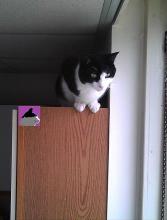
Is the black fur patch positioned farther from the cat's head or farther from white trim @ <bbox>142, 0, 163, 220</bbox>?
white trim @ <bbox>142, 0, 163, 220</bbox>

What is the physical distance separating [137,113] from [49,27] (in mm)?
442

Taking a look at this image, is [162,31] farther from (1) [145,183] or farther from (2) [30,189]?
(2) [30,189]

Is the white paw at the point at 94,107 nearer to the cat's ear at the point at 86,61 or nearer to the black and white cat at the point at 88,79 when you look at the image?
the black and white cat at the point at 88,79

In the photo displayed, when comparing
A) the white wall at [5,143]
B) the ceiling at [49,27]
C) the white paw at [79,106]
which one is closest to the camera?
the ceiling at [49,27]

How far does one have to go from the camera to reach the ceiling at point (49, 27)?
3.19 ft

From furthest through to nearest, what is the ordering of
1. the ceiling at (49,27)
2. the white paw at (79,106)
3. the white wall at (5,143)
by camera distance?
the white wall at (5,143), the white paw at (79,106), the ceiling at (49,27)

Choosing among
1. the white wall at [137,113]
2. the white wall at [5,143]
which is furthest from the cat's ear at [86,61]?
the white wall at [5,143]

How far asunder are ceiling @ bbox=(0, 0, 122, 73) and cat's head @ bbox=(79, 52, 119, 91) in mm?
140

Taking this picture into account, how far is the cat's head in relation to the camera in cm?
104

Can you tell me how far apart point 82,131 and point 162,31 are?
0.45m

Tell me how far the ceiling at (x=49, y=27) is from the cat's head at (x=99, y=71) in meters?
0.14

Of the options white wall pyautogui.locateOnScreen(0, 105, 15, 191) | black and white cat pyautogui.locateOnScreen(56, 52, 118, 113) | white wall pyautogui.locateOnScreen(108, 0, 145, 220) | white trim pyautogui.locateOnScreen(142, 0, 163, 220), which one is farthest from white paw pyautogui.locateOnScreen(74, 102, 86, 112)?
white wall pyautogui.locateOnScreen(0, 105, 15, 191)

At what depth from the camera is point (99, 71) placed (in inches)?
41.1

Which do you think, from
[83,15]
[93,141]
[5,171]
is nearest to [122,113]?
[93,141]
